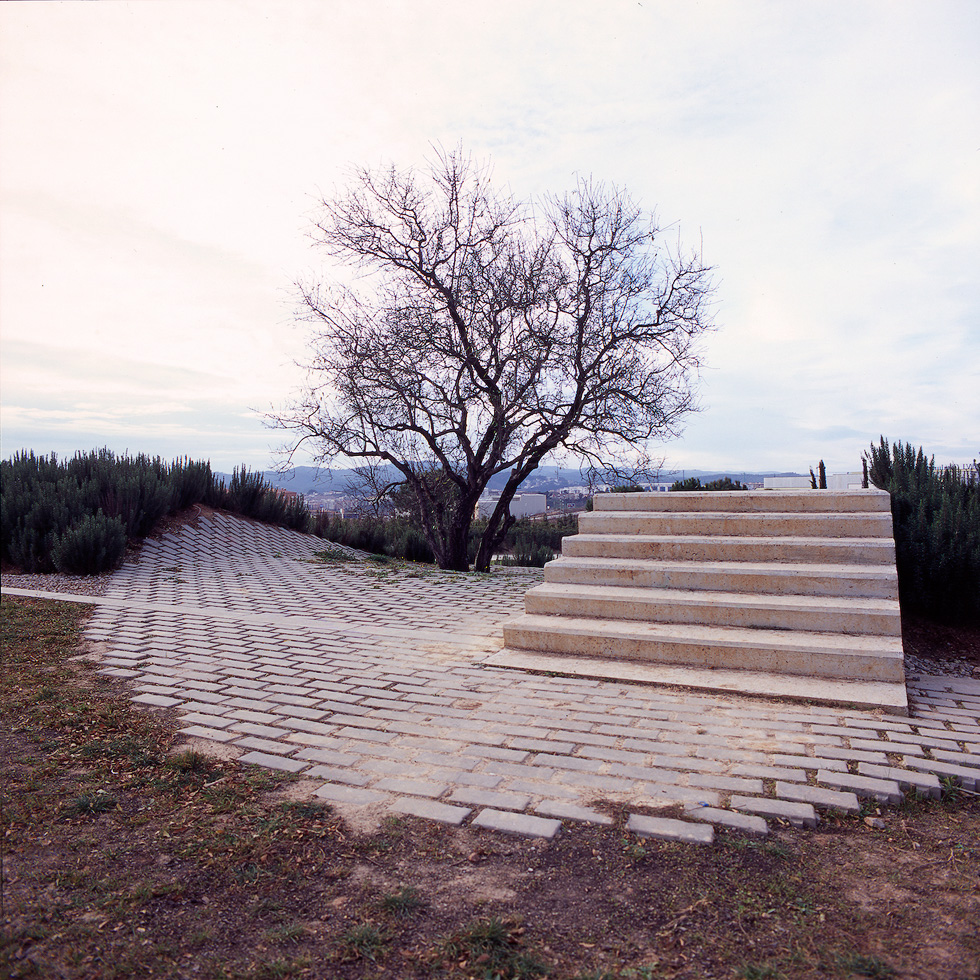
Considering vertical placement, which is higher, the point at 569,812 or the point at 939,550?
the point at 939,550

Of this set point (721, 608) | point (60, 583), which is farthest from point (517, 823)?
point (60, 583)

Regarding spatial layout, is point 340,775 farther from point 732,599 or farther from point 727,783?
point 732,599

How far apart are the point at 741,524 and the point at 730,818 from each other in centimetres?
383

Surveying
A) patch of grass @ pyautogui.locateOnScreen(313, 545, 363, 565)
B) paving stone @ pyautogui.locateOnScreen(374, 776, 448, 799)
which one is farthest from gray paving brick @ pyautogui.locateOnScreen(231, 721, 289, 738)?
patch of grass @ pyautogui.locateOnScreen(313, 545, 363, 565)

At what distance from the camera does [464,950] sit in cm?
191

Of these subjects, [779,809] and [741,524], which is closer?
[779,809]

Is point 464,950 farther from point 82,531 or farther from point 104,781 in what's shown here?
point 82,531

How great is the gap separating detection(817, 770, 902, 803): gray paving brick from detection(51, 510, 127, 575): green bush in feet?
Answer: 29.9

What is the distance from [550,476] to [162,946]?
11.4m

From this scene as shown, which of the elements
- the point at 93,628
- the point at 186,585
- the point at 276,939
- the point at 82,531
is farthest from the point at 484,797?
the point at 82,531

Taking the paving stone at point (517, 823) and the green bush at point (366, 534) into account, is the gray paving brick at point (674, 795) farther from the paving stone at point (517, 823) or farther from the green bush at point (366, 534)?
the green bush at point (366, 534)

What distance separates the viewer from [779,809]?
2.68 m

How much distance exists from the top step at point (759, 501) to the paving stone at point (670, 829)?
413 cm

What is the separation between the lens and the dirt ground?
6.15 ft
